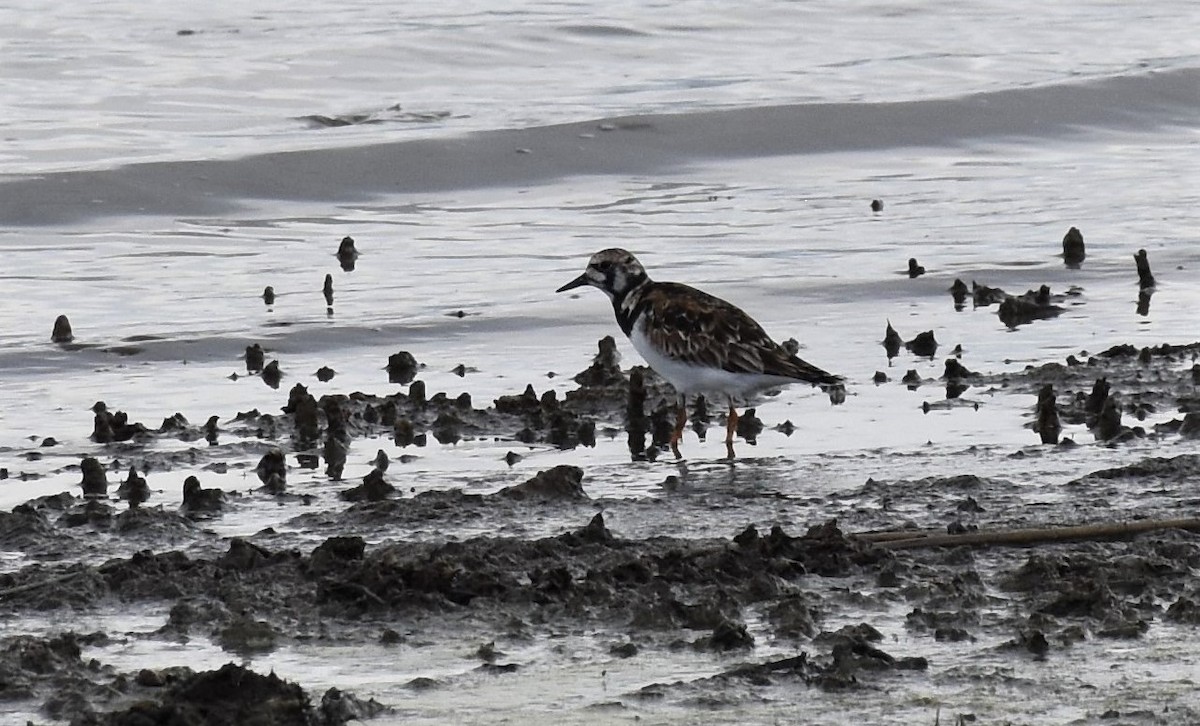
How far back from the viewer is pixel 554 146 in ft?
56.3

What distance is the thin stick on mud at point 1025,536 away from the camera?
243 inches

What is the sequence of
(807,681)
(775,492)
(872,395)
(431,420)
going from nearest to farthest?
(807,681)
(775,492)
(431,420)
(872,395)

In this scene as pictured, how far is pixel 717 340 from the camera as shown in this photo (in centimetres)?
840

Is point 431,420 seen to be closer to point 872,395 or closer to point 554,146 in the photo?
point 872,395

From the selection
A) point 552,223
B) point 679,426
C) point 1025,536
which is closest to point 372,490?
point 679,426

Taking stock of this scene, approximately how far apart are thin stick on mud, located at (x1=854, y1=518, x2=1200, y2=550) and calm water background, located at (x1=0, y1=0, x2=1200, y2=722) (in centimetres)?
71

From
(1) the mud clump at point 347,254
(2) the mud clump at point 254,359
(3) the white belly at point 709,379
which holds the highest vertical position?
(1) the mud clump at point 347,254

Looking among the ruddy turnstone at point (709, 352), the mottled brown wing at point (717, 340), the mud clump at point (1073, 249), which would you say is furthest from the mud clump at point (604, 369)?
the mud clump at point (1073, 249)

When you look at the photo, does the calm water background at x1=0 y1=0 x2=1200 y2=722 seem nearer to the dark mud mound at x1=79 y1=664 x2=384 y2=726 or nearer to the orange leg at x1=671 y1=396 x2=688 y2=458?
the orange leg at x1=671 y1=396 x2=688 y2=458

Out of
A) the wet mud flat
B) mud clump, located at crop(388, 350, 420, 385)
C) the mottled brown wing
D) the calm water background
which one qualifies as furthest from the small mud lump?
mud clump, located at crop(388, 350, 420, 385)

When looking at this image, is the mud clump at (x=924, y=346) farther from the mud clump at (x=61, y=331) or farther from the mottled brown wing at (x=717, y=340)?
the mud clump at (x=61, y=331)

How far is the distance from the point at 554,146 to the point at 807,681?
12.5 metres

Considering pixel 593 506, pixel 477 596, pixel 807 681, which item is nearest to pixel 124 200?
pixel 593 506

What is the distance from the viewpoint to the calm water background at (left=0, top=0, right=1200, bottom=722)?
8.61 metres
